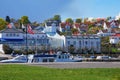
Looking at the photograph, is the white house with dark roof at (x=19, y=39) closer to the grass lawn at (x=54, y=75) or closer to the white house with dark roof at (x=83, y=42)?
the white house with dark roof at (x=83, y=42)

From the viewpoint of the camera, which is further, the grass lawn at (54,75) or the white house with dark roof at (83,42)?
the white house with dark roof at (83,42)

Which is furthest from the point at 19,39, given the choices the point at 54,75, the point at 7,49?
the point at 54,75

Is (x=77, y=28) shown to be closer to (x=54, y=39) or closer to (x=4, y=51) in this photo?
(x=54, y=39)

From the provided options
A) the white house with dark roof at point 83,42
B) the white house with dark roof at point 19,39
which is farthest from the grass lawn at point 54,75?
the white house with dark roof at point 83,42

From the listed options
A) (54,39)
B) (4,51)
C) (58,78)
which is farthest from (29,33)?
(58,78)

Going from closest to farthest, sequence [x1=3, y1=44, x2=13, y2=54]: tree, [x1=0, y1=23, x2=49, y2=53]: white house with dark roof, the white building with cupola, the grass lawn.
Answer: the grass lawn, [x1=3, y1=44, x2=13, y2=54]: tree, [x1=0, y1=23, x2=49, y2=53]: white house with dark roof, the white building with cupola

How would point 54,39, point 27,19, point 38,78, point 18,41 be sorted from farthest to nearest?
point 27,19 < point 54,39 < point 18,41 < point 38,78

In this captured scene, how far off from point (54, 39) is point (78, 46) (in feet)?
27.5

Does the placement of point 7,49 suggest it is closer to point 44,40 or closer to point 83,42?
point 44,40

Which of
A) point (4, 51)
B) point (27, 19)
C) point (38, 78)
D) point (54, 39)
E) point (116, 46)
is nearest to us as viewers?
point (38, 78)

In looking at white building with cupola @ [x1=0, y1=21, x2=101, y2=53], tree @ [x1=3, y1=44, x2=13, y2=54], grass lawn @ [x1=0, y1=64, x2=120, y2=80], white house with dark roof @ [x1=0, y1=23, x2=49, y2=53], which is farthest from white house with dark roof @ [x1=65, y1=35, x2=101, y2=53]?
grass lawn @ [x1=0, y1=64, x2=120, y2=80]

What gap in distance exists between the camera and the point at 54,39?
106 m

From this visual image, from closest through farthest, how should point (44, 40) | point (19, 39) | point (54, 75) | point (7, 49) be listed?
point (54, 75) < point (7, 49) < point (19, 39) < point (44, 40)

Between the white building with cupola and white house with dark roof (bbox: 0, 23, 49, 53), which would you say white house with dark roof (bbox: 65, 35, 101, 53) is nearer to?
the white building with cupola
